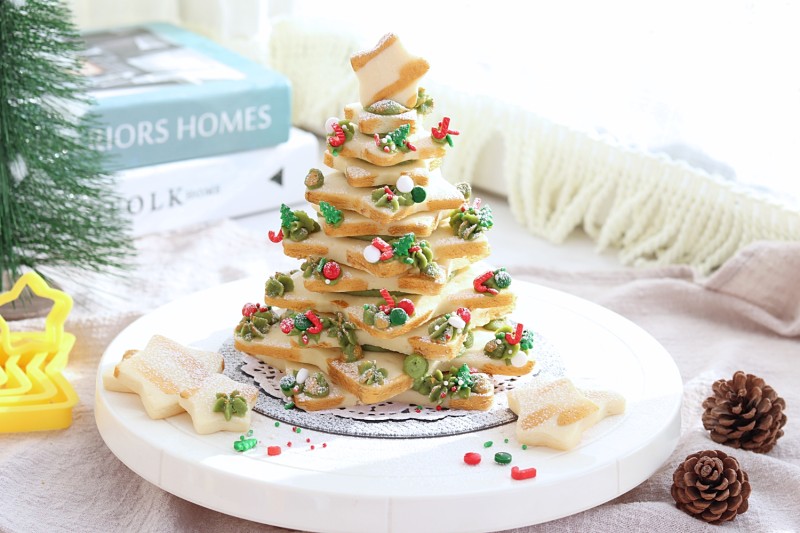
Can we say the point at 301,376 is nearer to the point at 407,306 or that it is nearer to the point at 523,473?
the point at 407,306

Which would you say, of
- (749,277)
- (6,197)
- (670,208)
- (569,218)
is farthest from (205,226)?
(749,277)

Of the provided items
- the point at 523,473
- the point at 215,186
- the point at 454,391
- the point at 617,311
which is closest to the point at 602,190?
the point at 617,311

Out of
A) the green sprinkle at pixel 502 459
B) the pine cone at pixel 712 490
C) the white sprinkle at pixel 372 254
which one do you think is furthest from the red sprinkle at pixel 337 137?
the pine cone at pixel 712 490

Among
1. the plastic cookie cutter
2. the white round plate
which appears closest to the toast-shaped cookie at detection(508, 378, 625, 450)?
the white round plate

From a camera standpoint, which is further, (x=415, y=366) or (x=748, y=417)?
(x=748, y=417)

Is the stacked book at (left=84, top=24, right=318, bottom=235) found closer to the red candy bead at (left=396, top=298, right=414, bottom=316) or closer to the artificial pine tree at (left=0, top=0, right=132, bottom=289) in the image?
the artificial pine tree at (left=0, top=0, right=132, bottom=289)

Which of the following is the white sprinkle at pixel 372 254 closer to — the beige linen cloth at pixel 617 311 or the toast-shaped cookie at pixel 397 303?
the toast-shaped cookie at pixel 397 303

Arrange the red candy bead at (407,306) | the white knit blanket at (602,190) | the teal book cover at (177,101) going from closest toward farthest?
the red candy bead at (407,306)
the white knit blanket at (602,190)
the teal book cover at (177,101)
